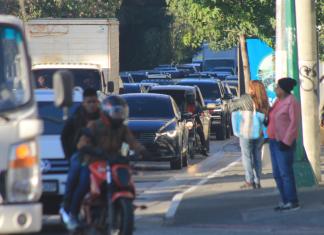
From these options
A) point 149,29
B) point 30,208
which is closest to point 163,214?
point 30,208

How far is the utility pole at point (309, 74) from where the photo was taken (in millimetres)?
17453

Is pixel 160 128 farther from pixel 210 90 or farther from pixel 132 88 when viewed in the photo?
pixel 132 88

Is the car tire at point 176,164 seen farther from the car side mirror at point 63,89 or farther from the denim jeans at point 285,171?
the car side mirror at point 63,89

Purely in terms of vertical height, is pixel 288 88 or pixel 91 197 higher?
pixel 288 88

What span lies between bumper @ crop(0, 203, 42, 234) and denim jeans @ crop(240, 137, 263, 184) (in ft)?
28.2

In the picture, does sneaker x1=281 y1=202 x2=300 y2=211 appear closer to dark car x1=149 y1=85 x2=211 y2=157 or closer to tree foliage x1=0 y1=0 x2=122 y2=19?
dark car x1=149 y1=85 x2=211 y2=157

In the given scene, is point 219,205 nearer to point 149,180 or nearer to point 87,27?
point 149,180

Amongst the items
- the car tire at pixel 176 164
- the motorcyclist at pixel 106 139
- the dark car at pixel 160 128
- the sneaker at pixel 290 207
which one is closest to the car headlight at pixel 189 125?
the dark car at pixel 160 128

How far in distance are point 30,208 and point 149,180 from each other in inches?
478

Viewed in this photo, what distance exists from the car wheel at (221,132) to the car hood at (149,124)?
11.0 meters

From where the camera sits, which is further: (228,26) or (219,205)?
(228,26)

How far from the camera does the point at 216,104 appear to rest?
1409 inches

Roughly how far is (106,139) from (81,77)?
629 inches

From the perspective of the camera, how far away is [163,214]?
15.7 meters
